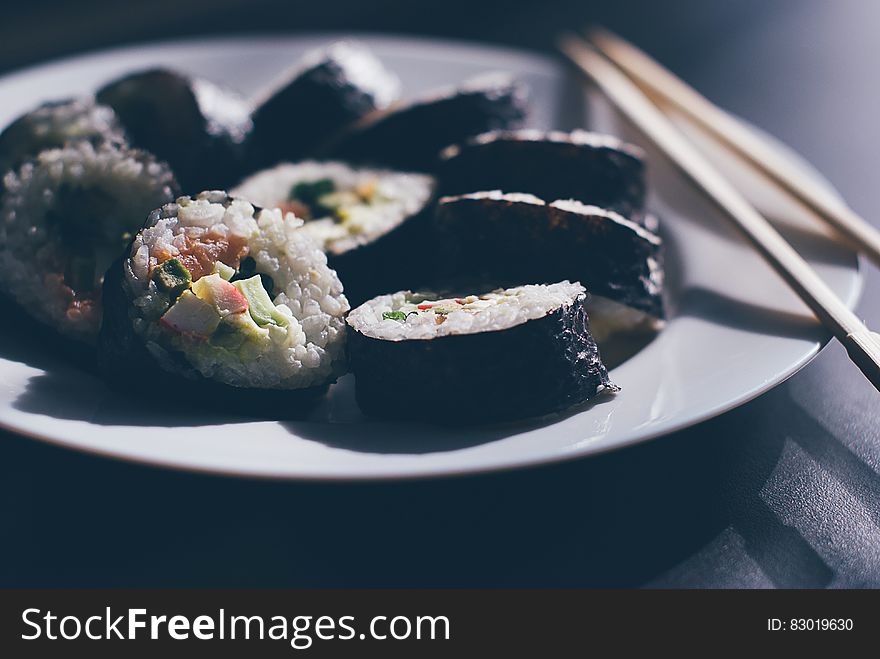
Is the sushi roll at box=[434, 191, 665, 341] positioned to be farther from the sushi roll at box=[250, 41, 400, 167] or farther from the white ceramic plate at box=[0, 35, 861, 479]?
the sushi roll at box=[250, 41, 400, 167]

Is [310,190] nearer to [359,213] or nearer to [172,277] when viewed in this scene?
[359,213]

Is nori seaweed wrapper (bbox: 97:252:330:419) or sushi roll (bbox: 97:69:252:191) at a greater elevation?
sushi roll (bbox: 97:69:252:191)

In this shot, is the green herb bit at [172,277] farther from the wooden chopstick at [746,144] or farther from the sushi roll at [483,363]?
the wooden chopstick at [746,144]

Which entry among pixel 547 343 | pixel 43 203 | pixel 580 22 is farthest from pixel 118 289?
pixel 580 22

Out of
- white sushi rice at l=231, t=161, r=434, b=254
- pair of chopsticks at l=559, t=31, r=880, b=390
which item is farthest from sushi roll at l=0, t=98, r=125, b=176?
pair of chopsticks at l=559, t=31, r=880, b=390

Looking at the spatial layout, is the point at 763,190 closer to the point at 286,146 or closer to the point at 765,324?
the point at 765,324

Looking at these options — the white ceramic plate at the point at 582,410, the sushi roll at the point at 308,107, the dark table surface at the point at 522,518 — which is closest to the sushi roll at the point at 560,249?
the white ceramic plate at the point at 582,410
